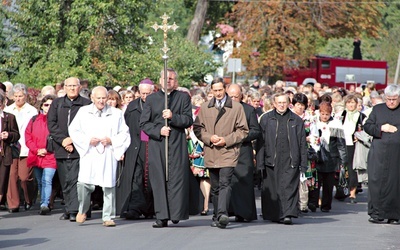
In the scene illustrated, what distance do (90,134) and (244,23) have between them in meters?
37.6

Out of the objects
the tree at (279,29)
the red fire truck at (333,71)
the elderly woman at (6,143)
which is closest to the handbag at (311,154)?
the elderly woman at (6,143)

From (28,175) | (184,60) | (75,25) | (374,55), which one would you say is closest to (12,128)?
(28,175)

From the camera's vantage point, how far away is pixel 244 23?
169ft

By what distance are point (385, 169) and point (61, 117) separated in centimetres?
461

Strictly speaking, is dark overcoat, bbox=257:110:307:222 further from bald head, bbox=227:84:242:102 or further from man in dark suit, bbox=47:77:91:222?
man in dark suit, bbox=47:77:91:222

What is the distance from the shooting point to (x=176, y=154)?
14.5 metres

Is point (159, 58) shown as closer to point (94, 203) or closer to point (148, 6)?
point (148, 6)

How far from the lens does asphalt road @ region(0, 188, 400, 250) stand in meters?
12.6

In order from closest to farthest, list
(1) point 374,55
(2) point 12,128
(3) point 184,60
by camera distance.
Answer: (2) point 12,128 < (3) point 184,60 < (1) point 374,55

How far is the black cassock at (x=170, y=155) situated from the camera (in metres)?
14.3

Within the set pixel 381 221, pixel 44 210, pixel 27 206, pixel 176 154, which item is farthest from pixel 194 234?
pixel 27 206

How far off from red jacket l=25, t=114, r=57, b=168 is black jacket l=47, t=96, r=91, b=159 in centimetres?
65

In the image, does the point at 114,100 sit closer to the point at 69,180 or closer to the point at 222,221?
the point at 69,180

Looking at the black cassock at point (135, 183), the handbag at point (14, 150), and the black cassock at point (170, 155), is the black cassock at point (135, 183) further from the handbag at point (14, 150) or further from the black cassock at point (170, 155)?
the handbag at point (14, 150)
